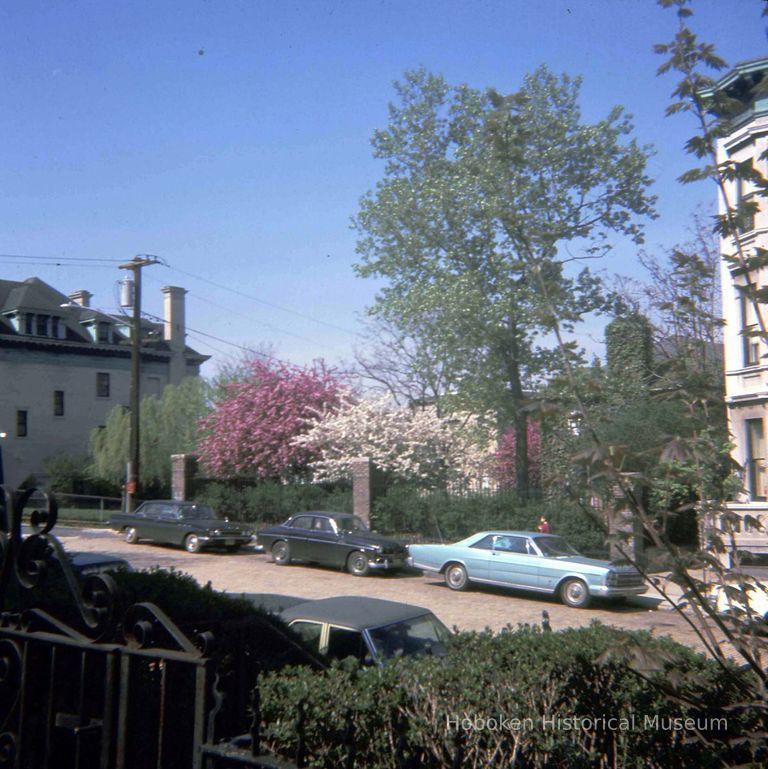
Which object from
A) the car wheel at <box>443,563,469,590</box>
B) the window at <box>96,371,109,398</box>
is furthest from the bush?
the window at <box>96,371,109,398</box>

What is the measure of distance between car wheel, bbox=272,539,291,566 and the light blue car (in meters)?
4.17

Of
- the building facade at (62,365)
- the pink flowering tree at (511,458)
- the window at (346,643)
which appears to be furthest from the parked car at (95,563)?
the building facade at (62,365)

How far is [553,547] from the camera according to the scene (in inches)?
748

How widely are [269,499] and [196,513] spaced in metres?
4.08

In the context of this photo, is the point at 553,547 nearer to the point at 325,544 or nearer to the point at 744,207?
the point at 325,544

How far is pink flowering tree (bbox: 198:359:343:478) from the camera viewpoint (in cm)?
3222

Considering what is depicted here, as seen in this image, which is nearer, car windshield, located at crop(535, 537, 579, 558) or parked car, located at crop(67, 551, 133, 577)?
parked car, located at crop(67, 551, 133, 577)

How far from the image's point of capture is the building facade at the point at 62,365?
45.5m

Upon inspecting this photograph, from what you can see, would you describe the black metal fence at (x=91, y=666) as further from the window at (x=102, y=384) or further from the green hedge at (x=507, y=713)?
the window at (x=102, y=384)

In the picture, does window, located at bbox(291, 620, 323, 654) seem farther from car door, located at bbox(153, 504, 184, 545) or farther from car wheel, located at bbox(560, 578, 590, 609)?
car door, located at bbox(153, 504, 184, 545)

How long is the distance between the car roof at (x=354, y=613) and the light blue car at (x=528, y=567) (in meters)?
8.92

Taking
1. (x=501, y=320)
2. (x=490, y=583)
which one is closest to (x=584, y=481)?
(x=490, y=583)

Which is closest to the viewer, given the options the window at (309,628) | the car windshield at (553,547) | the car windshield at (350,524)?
the window at (309,628)

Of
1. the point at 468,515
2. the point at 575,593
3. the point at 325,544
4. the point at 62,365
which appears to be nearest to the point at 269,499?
the point at 468,515
